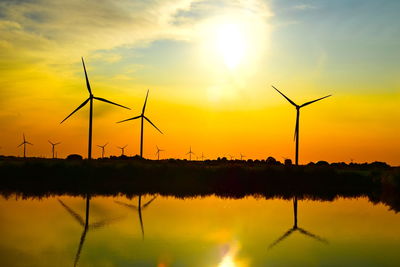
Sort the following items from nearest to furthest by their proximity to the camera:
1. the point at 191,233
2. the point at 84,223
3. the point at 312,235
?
the point at 191,233
the point at 312,235
the point at 84,223

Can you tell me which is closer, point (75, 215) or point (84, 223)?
point (84, 223)

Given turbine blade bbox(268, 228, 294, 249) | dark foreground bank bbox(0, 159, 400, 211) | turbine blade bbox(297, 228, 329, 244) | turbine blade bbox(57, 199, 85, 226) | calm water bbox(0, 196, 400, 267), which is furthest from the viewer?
dark foreground bank bbox(0, 159, 400, 211)

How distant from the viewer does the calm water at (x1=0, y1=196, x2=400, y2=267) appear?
21.3 metres

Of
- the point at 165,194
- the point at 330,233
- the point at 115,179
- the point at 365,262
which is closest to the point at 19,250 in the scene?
the point at 365,262

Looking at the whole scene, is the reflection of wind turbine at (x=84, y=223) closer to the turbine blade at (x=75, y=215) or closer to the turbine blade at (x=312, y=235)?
the turbine blade at (x=75, y=215)

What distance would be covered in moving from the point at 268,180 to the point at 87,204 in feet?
101

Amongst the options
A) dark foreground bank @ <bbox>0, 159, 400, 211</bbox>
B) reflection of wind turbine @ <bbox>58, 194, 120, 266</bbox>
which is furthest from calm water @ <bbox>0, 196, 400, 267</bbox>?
dark foreground bank @ <bbox>0, 159, 400, 211</bbox>

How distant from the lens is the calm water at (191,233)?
2133 cm

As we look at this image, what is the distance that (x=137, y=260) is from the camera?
806 inches

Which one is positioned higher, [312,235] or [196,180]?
[196,180]

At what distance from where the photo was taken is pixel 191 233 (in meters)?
27.7

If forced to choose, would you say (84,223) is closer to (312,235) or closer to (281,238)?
(281,238)

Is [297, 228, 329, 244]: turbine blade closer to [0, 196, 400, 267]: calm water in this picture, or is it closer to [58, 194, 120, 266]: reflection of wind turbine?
[0, 196, 400, 267]: calm water

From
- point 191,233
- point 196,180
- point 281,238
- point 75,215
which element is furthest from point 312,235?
point 196,180
